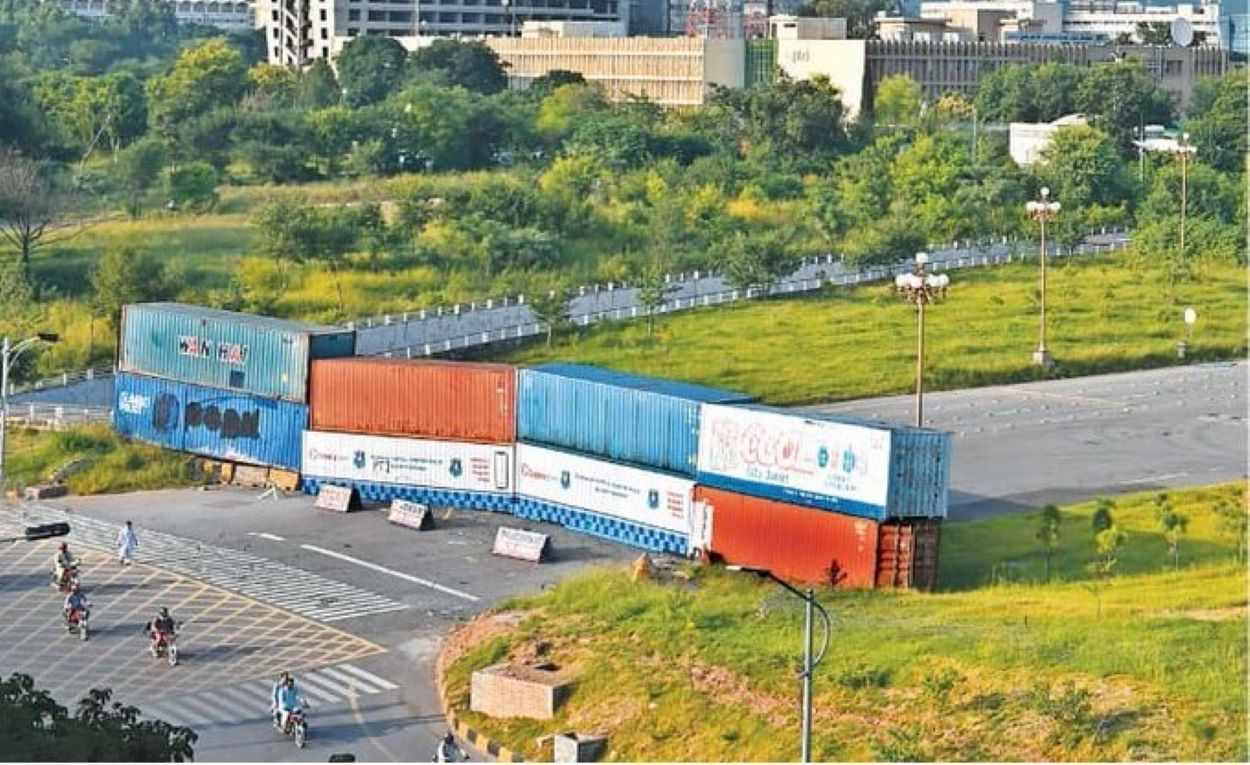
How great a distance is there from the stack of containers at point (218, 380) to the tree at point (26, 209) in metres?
28.6

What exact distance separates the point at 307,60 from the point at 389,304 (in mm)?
109952

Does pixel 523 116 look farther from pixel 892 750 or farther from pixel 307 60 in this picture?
pixel 892 750

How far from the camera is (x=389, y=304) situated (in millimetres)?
89875

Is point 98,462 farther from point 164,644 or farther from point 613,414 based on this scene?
point 164,644

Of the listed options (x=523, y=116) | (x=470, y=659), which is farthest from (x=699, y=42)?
(x=470, y=659)

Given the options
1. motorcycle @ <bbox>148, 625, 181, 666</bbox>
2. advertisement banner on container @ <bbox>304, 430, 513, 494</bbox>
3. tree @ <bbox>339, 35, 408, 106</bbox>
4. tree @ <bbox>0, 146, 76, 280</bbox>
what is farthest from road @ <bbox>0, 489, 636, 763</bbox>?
tree @ <bbox>339, 35, 408, 106</bbox>

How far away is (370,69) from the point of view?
6462 inches

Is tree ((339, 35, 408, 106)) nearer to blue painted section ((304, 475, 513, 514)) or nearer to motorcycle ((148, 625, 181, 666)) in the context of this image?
blue painted section ((304, 475, 513, 514))

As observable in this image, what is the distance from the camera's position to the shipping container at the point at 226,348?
61250mm

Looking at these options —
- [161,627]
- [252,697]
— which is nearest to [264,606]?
[161,627]

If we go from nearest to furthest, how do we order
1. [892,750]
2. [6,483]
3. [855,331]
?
[892,750], [6,483], [855,331]

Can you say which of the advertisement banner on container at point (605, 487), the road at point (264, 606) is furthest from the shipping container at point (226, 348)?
the advertisement banner on container at point (605, 487)

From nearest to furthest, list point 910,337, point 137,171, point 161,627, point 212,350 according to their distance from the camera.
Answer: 1. point 161,627
2. point 212,350
3. point 910,337
4. point 137,171

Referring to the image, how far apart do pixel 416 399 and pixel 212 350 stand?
7557 millimetres
